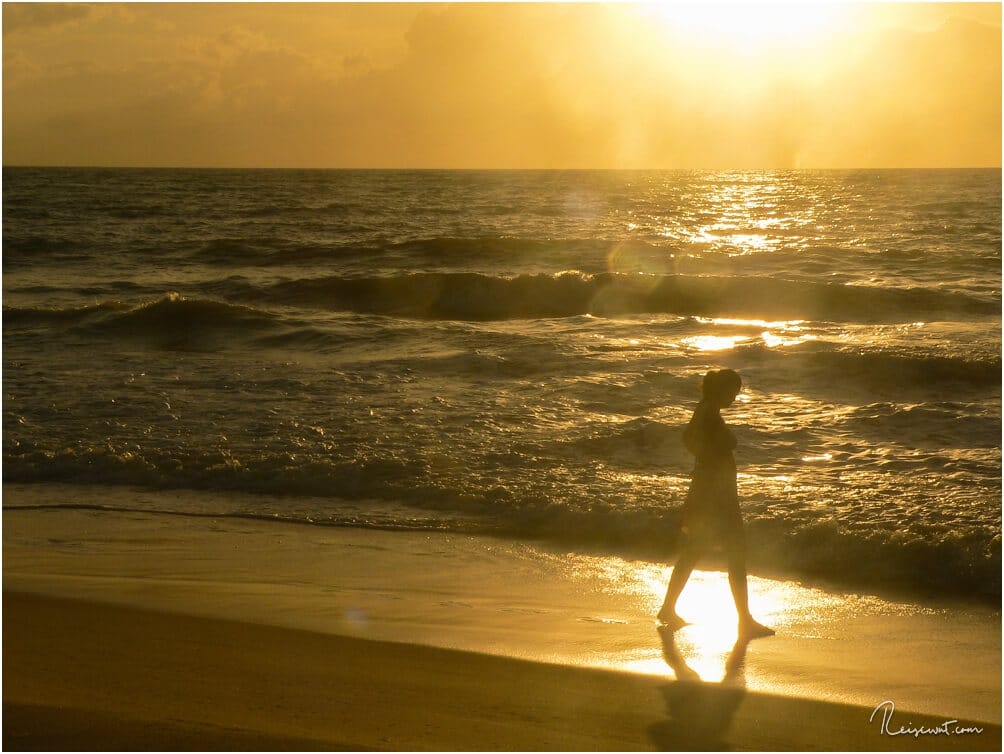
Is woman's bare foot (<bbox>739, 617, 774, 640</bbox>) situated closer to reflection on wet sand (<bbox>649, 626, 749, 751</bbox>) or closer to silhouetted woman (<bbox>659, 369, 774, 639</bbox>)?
silhouetted woman (<bbox>659, 369, 774, 639</bbox>)

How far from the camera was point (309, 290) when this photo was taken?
24.4m

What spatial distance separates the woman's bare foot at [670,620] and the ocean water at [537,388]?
153 cm

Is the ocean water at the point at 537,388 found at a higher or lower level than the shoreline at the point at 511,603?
higher

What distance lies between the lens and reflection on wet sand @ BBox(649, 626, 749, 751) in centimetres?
438

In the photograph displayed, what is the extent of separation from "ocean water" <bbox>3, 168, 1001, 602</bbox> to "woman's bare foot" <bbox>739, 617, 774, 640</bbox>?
55.8 inches

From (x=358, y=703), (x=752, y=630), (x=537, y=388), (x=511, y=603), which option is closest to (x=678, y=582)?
(x=752, y=630)

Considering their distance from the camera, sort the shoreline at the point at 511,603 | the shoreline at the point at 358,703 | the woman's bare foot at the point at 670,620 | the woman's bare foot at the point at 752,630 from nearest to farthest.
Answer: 1. the shoreline at the point at 358,703
2. the shoreline at the point at 511,603
3. the woman's bare foot at the point at 752,630
4. the woman's bare foot at the point at 670,620

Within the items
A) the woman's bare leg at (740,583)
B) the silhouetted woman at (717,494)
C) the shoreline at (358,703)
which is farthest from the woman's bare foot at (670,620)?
the shoreline at (358,703)

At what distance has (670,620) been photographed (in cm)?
589

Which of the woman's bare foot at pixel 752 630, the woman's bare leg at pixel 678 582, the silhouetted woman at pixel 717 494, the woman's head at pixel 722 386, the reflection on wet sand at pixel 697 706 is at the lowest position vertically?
the reflection on wet sand at pixel 697 706

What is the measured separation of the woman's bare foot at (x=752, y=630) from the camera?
572 centimetres

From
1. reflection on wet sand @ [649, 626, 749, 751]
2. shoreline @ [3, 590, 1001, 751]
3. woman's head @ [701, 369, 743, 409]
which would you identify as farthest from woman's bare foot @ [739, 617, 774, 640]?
woman's head @ [701, 369, 743, 409]

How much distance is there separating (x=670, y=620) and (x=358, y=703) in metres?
1.98

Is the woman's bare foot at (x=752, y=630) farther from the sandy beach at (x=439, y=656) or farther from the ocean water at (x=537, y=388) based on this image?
the ocean water at (x=537, y=388)
